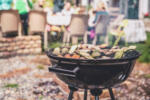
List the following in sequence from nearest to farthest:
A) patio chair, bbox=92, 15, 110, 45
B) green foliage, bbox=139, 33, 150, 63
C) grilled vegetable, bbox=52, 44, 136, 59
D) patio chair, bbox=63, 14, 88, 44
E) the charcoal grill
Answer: the charcoal grill
grilled vegetable, bbox=52, 44, 136, 59
green foliage, bbox=139, 33, 150, 63
patio chair, bbox=63, 14, 88, 44
patio chair, bbox=92, 15, 110, 45

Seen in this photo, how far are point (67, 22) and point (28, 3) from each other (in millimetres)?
1251

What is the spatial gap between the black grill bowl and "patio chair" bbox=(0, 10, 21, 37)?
418 cm

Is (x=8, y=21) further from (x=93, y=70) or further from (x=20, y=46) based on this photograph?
(x=93, y=70)

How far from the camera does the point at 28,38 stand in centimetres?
617

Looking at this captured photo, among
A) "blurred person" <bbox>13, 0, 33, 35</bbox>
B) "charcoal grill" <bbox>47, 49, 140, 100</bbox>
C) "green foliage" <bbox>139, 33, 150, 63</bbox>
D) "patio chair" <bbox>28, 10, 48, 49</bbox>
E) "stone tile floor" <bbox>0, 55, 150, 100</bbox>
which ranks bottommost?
"stone tile floor" <bbox>0, 55, 150, 100</bbox>

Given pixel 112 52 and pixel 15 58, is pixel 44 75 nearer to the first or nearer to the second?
pixel 15 58

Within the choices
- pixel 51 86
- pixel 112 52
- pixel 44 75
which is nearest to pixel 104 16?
pixel 44 75

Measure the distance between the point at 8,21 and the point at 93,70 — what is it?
4.45 metres

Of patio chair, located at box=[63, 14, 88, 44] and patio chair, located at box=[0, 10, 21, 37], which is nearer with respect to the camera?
patio chair, located at box=[0, 10, 21, 37]

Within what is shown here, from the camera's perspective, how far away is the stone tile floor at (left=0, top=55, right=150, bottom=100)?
3.21 m

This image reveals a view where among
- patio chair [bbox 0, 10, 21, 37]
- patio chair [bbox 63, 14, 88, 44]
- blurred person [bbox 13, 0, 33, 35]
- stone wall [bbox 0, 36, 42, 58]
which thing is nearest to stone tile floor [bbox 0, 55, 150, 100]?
stone wall [bbox 0, 36, 42, 58]

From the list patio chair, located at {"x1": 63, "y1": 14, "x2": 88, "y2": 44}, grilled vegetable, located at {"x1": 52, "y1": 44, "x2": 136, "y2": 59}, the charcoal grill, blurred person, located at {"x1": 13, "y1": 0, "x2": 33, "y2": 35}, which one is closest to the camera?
the charcoal grill

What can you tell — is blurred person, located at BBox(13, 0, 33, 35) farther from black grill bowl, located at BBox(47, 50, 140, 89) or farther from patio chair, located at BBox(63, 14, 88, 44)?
black grill bowl, located at BBox(47, 50, 140, 89)

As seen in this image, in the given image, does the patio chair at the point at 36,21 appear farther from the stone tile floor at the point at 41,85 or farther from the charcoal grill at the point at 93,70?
the charcoal grill at the point at 93,70
